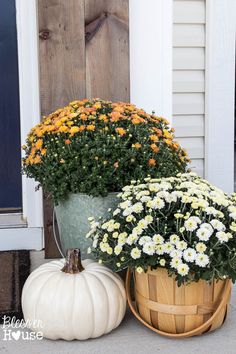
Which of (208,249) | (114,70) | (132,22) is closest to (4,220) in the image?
(114,70)

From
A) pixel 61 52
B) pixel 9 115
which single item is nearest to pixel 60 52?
pixel 61 52

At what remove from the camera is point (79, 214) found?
7.82ft

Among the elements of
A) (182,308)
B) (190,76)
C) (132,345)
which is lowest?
(132,345)

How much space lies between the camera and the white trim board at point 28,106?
118 inches

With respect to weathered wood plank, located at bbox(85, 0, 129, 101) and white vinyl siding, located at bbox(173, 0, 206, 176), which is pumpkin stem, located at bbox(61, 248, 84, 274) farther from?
white vinyl siding, located at bbox(173, 0, 206, 176)

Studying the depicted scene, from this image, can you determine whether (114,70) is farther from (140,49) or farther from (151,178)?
(151,178)

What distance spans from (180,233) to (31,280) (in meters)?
0.59

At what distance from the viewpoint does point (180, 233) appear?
6.56 ft

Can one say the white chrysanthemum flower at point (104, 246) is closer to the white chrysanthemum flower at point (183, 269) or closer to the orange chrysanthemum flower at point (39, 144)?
the white chrysanthemum flower at point (183, 269)

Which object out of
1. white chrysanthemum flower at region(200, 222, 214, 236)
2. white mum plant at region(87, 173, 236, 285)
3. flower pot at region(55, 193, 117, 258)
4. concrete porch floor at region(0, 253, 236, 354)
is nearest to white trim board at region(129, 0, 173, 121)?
flower pot at region(55, 193, 117, 258)

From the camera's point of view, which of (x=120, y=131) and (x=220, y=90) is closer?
(x=120, y=131)

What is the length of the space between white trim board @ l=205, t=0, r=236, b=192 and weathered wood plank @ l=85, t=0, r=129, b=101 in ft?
2.29

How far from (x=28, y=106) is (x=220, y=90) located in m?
1.16

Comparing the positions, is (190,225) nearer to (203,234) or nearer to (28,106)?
(203,234)
